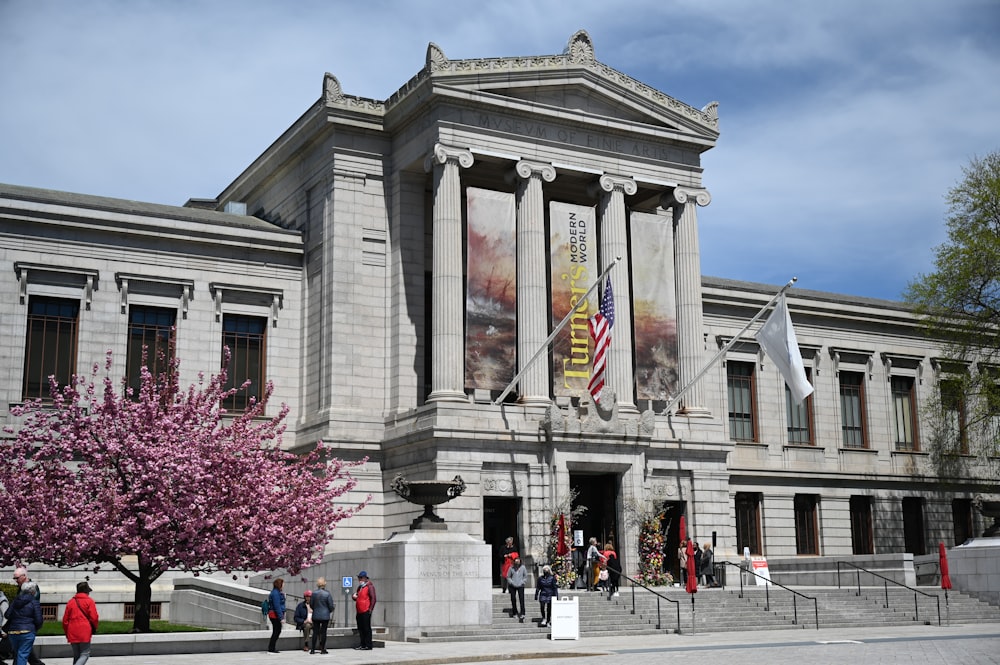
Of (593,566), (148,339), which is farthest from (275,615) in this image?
(148,339)

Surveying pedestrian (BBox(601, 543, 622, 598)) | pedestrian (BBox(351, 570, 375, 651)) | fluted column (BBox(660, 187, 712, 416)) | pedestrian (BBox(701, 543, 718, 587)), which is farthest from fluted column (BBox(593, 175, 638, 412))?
pedestrian (BBox(351, 570, 375, 651))

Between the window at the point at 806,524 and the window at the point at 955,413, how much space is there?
7250 mm

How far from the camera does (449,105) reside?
42.1 m

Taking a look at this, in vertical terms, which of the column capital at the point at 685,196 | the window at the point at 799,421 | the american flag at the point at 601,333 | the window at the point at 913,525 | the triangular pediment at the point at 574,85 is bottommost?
the window at the point at 913,525

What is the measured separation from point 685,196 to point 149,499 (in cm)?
2536

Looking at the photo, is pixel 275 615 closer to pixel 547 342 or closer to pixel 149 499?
pixel 149 499

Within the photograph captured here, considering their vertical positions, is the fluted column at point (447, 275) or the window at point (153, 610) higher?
the fluted column at point (447, 275)

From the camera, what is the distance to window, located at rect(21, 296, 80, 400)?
41219 mm

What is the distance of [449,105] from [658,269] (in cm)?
1035

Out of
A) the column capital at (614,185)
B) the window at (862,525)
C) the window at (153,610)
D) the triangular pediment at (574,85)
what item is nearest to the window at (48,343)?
the window at (153,610)

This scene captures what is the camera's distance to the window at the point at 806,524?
176ft

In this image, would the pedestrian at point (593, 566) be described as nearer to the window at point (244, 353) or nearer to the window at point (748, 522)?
the window at point (244, 353)

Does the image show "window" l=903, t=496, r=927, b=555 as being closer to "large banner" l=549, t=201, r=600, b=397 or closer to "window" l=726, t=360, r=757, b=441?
"window" l=726, t=360, r=757, b=441

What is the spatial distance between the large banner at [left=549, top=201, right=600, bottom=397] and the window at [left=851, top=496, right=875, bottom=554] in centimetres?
1973
